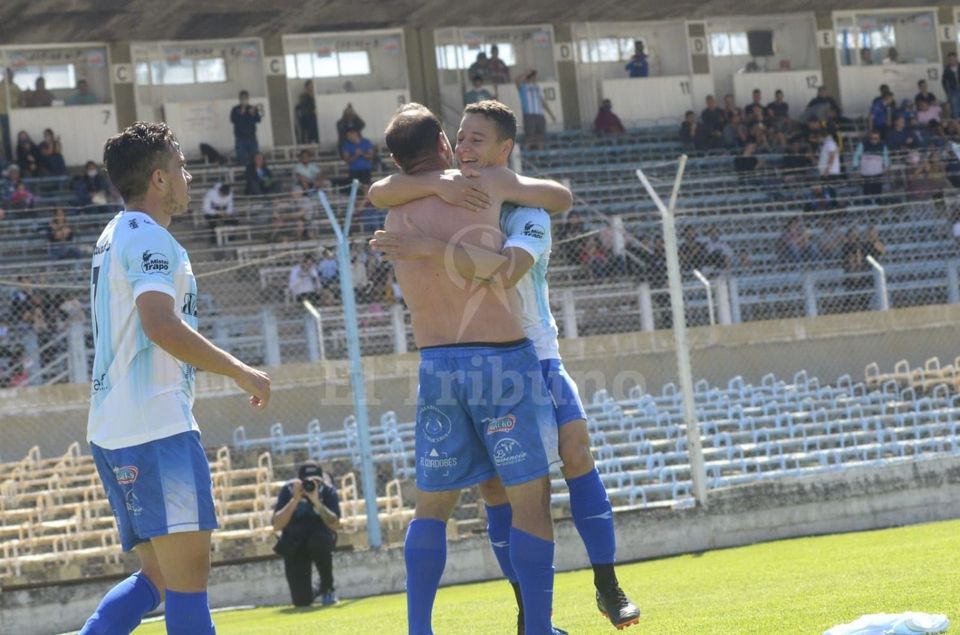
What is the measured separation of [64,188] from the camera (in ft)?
73.5

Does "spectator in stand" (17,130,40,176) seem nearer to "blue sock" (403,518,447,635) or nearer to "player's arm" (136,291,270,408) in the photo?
"blue sock" (403,518,447,635)

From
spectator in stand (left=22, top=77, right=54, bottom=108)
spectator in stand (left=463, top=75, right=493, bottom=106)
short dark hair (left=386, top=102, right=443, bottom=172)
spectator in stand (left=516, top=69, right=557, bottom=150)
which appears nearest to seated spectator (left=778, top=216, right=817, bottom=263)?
spectator in stand (left=516, top=69, right=557, bottom=150)

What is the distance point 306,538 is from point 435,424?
5.99 meters

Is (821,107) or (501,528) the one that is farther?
(821,107)

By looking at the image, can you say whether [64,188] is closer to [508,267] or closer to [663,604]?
[663,604]

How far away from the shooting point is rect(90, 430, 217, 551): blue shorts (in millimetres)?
4750

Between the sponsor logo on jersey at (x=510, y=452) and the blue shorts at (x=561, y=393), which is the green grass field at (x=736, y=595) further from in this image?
the sponsor logo on jersey at (x=510, y=452)

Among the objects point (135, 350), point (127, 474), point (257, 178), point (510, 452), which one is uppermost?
point (257, 178)

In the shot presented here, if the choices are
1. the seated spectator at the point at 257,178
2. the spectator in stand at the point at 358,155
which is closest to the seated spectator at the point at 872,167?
the spectator in stand at the point at 358,155

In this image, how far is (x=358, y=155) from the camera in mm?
22766

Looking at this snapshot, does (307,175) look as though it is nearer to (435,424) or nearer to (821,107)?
(821,107)

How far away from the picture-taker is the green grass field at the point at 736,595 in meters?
6.41

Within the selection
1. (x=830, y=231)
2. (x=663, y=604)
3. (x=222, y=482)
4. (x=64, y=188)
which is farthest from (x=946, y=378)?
(x=64, y=188)

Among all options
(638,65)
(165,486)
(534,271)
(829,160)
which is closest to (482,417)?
(534,271)
